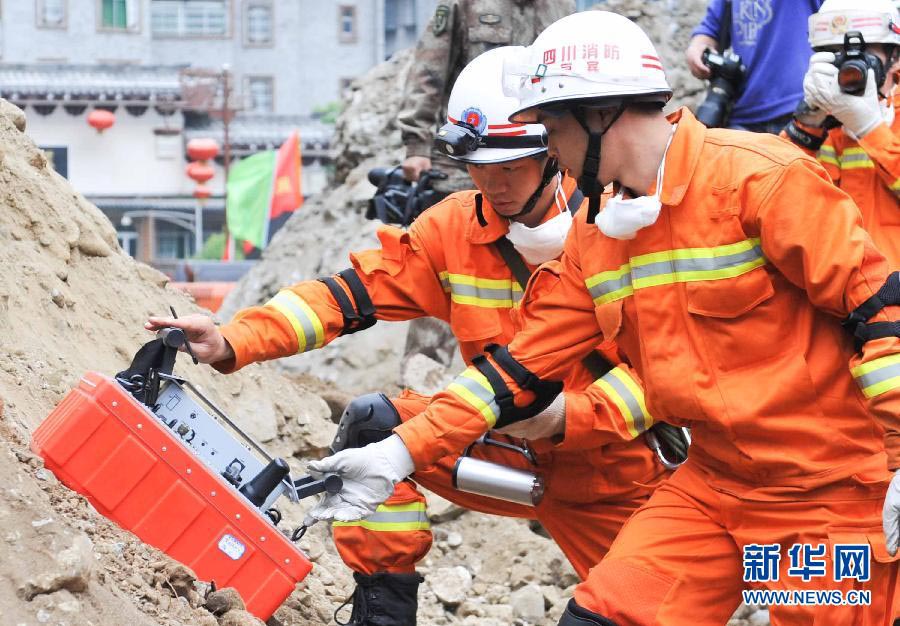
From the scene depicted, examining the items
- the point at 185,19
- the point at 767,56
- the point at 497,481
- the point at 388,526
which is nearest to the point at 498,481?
the point at 497,481

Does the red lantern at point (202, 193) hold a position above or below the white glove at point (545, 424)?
below

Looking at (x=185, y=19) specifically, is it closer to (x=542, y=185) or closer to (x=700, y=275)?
(x=542, y=185)

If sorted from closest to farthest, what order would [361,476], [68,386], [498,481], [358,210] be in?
1. [361,476]
2. [498,481]
3. [68,386]
4. [358,210]

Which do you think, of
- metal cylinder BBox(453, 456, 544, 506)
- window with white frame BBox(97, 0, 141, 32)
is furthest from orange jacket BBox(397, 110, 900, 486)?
window with white frame BBox(97, 0, 141, 32)

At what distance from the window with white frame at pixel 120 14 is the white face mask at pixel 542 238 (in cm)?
4667

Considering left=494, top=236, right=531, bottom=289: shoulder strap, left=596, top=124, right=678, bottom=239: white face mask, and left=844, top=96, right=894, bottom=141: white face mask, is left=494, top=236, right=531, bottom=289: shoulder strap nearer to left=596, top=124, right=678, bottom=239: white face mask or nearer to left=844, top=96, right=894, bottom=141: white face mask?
left=596, top=124, right=678, bottom=239: white face mask

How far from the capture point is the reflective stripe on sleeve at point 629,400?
460cm

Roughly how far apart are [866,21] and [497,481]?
2.45 metres

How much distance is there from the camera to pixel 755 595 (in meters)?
3.71

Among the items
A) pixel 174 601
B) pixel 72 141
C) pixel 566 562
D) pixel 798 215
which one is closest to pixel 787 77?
pixel 566 562

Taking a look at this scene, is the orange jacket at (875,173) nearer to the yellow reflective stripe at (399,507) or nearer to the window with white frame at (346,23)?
the yellow reflective stripe at (399,507)

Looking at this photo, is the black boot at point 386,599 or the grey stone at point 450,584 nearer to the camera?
the black boot at point 386,599

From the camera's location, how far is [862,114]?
552 centimetres

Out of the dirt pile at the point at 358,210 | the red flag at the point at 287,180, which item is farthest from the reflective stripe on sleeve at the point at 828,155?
the red flag at the point at 287,180
